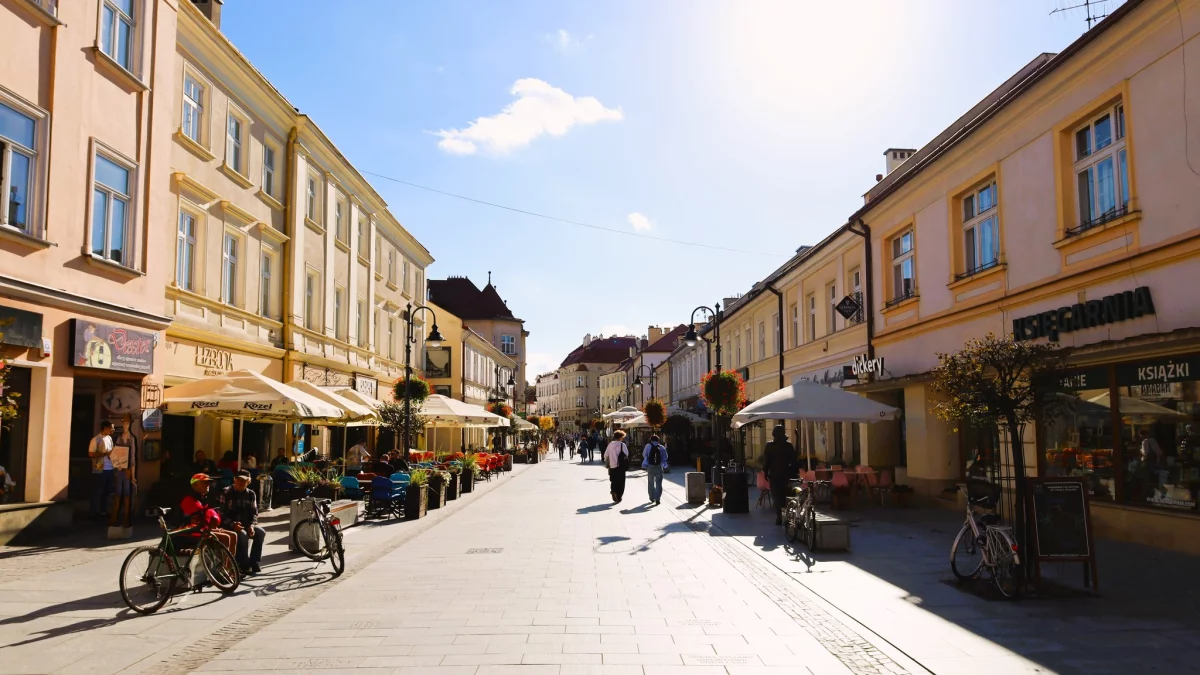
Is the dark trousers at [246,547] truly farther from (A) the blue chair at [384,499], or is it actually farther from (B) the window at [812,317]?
(B) the window at [812,317]

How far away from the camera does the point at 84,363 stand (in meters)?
12.9

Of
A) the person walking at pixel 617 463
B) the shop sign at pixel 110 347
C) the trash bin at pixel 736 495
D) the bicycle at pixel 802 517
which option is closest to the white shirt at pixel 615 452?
the person walking at pixel 617 463

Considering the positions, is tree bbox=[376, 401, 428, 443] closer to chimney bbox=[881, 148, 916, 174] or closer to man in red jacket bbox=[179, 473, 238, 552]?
man in red jacket bbox=[179, 473, 238, 552]

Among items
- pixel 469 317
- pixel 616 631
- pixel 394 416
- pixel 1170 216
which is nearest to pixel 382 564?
pixel 616 631

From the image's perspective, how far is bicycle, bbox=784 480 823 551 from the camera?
12.0 metres

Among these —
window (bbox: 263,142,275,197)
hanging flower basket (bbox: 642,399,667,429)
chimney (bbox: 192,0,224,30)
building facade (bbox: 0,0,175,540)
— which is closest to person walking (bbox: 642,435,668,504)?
building facade (bbox: 0,0,175,540)

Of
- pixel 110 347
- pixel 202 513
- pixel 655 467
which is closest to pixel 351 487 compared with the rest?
pixel 110 347

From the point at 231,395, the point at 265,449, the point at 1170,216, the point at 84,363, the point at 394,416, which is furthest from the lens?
the point at 394,416

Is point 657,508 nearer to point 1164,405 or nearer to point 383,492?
point 383,492

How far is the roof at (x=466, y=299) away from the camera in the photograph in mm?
76062

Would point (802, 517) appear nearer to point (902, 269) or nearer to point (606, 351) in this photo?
point (902, 269)

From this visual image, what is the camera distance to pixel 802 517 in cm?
1245

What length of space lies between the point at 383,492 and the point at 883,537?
9378mm

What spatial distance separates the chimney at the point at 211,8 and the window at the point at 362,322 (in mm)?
11026
